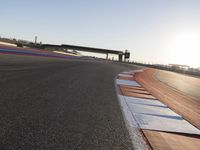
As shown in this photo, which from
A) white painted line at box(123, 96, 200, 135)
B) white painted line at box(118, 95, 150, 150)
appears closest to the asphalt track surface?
white painted line at box(118, 95, 150, 150)

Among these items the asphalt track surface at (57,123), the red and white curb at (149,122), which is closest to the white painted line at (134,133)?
the red and white curb at (149,122)

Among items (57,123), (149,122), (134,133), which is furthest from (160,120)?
(57,123)

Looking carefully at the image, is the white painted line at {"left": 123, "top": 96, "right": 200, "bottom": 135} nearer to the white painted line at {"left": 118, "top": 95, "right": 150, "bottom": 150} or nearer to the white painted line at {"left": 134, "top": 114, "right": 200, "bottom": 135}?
the white painted line at {"left": 134, "top": 114, "right": 200, "bottom": 135}

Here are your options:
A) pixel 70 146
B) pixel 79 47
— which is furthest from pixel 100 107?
pixel 79 47

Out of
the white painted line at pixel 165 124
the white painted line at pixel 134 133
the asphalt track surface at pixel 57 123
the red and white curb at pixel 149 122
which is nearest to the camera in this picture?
the asphalt track surface at pixel 57 123

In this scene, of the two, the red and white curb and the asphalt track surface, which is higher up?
the asphalt track surface

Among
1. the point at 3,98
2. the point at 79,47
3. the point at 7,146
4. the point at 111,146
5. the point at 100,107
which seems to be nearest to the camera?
the point at 7,146

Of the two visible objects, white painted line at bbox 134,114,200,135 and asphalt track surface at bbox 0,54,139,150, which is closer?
asphalt track surface at bbox 0,54,139,150

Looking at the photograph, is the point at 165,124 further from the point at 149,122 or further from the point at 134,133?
the point at 134,133

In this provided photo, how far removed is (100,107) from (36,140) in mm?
3576

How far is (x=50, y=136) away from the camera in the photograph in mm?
4398

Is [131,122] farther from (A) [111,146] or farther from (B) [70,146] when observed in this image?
(B) [70,146]

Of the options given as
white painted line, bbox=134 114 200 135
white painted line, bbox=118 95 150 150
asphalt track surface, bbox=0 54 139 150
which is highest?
asphalt track surface, bbox=0 54 139 150

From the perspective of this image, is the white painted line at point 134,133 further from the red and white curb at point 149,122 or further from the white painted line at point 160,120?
the white painted line at point 160,120
